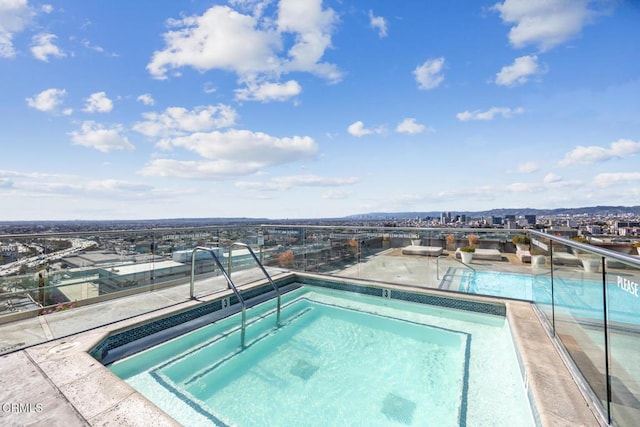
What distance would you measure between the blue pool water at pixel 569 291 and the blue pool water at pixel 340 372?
63 cm

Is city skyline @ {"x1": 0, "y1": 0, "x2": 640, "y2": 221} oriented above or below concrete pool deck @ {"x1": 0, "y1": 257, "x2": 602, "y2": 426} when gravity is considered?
above

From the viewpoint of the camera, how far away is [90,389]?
5.93 ft

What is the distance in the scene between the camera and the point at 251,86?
8641 mm

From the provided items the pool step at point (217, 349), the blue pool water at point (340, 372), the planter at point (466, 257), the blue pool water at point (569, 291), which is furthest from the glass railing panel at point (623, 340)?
the planter at point (466, 257)

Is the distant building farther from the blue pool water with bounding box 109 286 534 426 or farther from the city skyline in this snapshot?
the city skyline

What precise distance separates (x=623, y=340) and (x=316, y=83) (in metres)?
9.26

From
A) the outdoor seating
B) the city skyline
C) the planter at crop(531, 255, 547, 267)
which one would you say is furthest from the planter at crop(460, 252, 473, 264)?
the city skyline

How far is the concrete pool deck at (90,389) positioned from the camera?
60.4 inches

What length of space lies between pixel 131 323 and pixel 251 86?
7.68 meters

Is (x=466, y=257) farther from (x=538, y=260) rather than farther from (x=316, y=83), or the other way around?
(x=316, y=83)

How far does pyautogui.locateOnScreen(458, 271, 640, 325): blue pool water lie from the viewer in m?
1.37

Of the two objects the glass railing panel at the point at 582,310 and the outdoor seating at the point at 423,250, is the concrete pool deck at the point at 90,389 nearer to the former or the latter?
the glass railing panel at the point at 582,310

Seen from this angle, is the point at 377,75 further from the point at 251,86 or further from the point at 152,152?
the point at 152,152

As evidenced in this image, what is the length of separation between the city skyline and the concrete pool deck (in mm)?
5990
